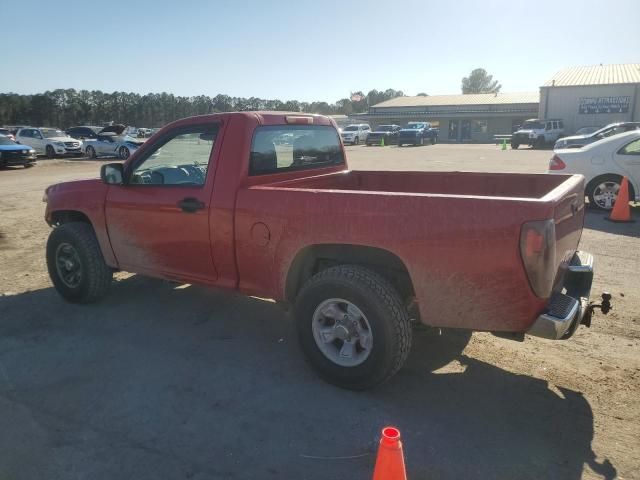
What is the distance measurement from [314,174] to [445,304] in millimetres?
2158

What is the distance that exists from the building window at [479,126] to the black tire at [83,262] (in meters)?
58.4

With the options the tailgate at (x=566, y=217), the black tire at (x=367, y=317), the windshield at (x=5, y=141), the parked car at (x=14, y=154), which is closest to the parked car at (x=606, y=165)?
the tailgate at (x=566, y=217)

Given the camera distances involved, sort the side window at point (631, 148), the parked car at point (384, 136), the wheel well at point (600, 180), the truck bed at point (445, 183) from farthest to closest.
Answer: the parked car at point (384, 136) < the wheel well at point (600, 180) < the side window at point (631, 148) < the truck bed at point (445, 183)

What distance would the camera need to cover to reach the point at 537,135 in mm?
35438

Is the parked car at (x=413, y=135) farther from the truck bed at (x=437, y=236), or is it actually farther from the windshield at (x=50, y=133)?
the truck bed at (x=437, y=236)

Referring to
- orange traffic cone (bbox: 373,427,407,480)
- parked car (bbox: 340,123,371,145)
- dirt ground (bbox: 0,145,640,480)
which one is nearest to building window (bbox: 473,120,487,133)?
parked car (bbox: 340,123,371,145)

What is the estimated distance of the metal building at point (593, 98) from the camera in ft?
138

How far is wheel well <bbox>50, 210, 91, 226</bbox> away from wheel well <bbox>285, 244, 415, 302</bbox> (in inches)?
103

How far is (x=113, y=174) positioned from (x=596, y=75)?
51427mm

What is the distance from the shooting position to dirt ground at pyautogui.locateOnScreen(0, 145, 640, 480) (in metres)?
2.75

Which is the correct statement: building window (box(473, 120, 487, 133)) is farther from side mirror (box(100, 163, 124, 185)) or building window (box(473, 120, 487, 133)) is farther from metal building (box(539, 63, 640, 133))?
side mirror (box(100, 163, 124, 185))

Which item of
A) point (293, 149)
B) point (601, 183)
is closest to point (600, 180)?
point (601, 183)

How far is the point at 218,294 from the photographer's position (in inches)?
215

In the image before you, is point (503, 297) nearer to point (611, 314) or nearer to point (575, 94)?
point (611, 314)
